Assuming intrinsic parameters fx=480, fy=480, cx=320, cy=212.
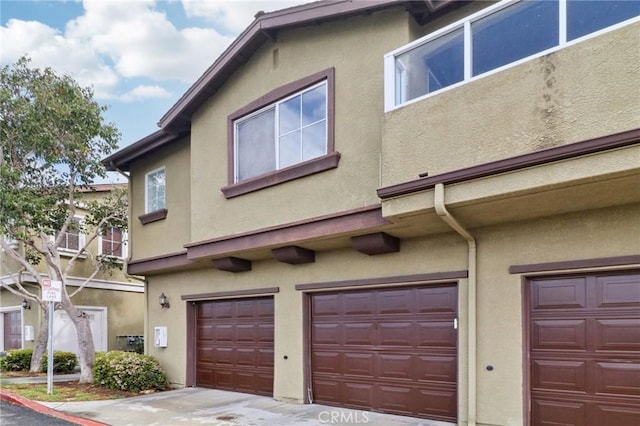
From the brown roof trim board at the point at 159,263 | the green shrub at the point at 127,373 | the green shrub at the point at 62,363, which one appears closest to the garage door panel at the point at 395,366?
the brown roof trim board at the point at 159,263

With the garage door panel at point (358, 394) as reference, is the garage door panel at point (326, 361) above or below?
above

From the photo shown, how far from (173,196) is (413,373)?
290 inches

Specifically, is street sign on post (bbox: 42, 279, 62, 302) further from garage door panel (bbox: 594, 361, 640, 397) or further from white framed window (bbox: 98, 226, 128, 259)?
garage door panel (bbox: 594, 361, 640, 397)

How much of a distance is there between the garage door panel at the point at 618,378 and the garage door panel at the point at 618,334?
0.19 m

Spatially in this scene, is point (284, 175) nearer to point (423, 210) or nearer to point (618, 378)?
point (423, 210)

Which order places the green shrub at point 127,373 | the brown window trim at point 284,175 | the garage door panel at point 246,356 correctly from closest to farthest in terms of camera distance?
the brown window trim at point 284,175 < the garage door panel at point 246,356 < the green shrub at point 127,373

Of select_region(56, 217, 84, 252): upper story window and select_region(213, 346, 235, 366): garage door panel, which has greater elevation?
select_region(56, 217, 84, 252): upper story window

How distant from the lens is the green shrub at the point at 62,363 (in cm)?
1464

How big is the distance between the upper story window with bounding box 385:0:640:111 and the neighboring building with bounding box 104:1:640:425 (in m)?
0.02

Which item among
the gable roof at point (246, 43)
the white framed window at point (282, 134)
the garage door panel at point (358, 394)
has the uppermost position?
the gable roof at point (246, 43)

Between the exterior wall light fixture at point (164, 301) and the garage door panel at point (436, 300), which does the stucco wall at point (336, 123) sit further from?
the exterior wall light fixture at point (164, 301)

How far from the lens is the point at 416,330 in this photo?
7848 millimetres

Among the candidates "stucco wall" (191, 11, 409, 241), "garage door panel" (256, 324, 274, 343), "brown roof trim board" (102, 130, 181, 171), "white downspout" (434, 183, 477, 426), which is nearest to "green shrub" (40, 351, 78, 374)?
"brown roof trim board" (102, 130, 181, 171)

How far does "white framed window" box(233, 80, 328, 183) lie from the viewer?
8547mm
